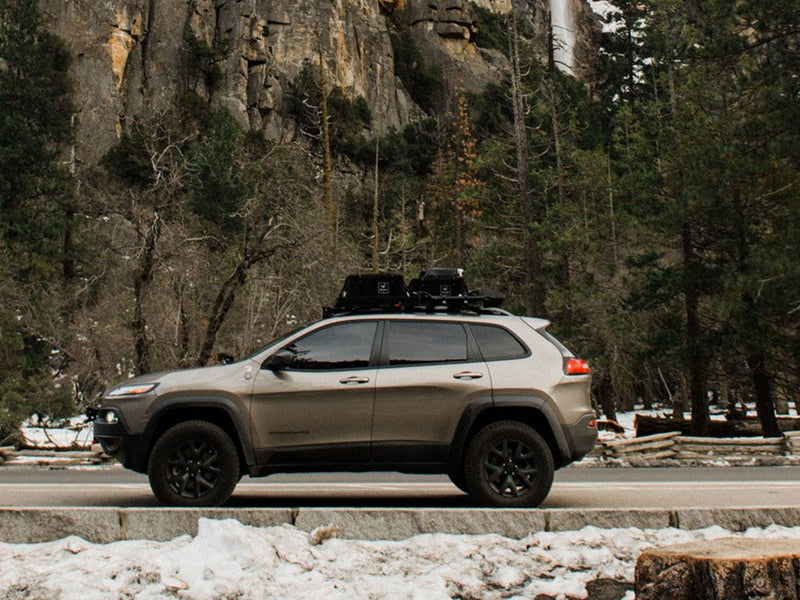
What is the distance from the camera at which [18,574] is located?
220 inches

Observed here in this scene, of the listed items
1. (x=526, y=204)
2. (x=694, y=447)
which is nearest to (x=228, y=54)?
(x=526, y=204)

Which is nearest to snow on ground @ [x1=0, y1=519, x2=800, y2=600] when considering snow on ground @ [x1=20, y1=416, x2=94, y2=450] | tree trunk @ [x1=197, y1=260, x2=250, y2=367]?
tree trunk @ [x1=197, y1=260, x2=250, y2=367]

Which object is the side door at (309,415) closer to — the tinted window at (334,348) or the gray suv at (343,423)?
the gray suv at (343,423)

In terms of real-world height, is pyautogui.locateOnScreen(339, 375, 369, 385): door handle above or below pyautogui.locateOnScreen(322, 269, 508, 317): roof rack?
below

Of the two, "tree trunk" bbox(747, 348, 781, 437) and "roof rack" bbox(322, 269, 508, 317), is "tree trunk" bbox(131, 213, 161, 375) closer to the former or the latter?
"roof rack" bbox(322, 269, 508, 317)

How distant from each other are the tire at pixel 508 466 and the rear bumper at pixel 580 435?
263 millimetres

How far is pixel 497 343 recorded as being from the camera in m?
7.88

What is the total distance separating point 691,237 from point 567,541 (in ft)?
66.0

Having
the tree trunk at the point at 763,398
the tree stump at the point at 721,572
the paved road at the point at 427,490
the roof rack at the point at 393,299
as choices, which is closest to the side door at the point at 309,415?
the roof rack at the point at 393,299

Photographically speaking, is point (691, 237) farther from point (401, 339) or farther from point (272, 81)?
point (272, 81)

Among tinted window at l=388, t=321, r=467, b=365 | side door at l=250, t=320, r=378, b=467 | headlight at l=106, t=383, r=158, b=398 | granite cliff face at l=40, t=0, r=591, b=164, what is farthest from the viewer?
granite cliff face at l=40, t=0, r=591, b=164

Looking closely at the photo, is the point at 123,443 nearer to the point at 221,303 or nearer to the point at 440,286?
the point at 440,286

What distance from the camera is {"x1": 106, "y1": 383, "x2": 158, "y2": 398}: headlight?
7488 mm

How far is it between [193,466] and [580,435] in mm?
3293
